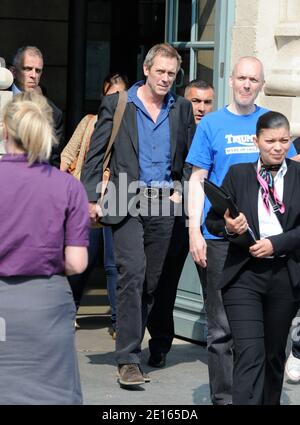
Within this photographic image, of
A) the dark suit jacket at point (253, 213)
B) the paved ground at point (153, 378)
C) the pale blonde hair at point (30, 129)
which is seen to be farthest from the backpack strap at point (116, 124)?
the pale blonde hair at point (30, 129)

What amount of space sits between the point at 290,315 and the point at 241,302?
0.85ft

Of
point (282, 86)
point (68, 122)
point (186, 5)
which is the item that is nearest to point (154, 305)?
point (282, 86)

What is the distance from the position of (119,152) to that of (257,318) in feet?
6.05

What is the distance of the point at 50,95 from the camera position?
15.2 meters

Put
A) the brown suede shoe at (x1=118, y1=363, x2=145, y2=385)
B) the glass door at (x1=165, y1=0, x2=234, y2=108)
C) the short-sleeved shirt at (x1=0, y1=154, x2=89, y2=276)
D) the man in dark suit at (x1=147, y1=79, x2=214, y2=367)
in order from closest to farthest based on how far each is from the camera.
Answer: the short-sleeved shirt at (x1=0, y1=154, x2=89, y2=276)
the brown suede shoe at (x1=118, y1=363, x2=145, y2=385)
the man in dark suit at (x1=147, y1=79, x2=214, y2=367)
the glass door at (x1=165, y1=0, x2=234, y2=108)

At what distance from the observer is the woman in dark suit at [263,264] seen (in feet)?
18.9

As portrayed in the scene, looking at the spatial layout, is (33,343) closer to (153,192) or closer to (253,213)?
(253,213)

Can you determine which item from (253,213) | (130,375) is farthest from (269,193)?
(130,375)

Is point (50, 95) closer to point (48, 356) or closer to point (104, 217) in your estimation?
point (104, 217)

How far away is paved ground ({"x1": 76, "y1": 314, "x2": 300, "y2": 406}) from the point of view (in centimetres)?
697

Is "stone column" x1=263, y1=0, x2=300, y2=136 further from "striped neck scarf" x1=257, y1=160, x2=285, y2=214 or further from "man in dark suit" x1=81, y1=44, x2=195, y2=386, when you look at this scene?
"striped neck scarf" x1=257, y1=160, x2=285, y2=214

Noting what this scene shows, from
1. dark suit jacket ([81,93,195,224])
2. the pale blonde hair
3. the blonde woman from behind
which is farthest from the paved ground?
the pale blonde hair

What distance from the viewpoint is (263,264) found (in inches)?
229

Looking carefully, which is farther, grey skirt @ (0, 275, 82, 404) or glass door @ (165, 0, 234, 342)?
glass door @ (165, 0, 234, 342)
